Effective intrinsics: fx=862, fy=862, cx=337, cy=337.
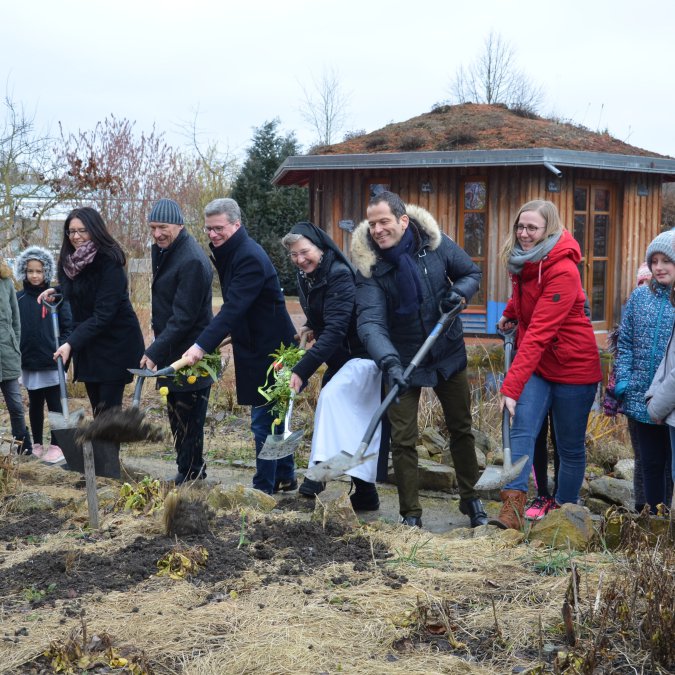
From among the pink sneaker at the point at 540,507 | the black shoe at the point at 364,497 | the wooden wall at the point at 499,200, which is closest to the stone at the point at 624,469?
the pink sneaker at the point at 540,507

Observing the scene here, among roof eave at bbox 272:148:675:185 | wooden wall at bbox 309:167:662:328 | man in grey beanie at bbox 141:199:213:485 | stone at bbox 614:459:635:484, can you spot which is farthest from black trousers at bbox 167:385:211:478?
wooden wall at bbox 309:167:662:328

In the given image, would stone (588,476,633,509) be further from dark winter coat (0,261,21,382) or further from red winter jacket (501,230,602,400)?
dark winter coat (0,261,21,382)

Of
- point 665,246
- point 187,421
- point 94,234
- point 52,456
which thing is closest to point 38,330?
point 52,456

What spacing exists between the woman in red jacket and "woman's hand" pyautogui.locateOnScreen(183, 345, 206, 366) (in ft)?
6.21

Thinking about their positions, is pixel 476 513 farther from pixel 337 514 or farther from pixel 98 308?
pixel 98 308

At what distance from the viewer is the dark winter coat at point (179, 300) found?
5.66 m

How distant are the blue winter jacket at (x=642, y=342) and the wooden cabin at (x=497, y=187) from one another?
294 inches

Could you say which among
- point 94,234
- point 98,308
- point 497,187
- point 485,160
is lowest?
point 98,308

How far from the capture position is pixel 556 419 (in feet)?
16.5

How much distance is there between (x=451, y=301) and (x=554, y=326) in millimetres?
592

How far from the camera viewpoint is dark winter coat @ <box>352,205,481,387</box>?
4.99 meters

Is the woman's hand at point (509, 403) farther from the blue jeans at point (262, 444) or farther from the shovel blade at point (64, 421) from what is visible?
the shovel blade at point (64, 421)

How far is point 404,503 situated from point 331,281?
144 cm

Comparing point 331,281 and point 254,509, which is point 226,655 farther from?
point 331,281
